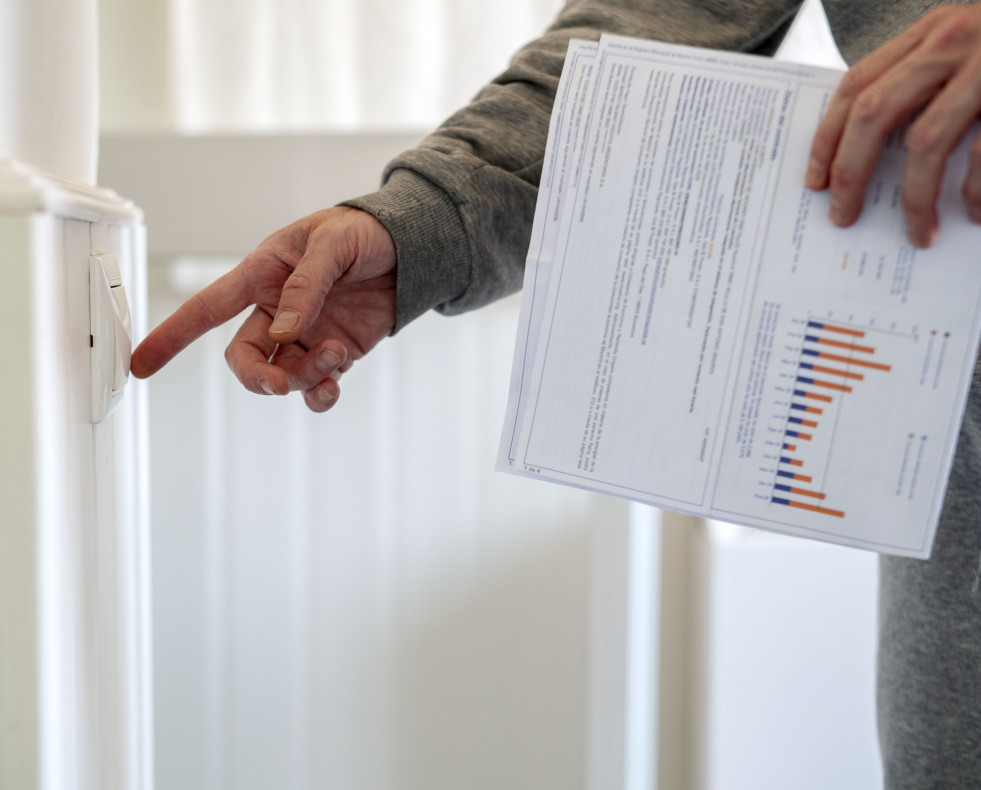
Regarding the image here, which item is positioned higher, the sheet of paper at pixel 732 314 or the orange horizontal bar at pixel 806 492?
the sheet of paper at pixel 732 314

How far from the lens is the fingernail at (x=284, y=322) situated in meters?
0.45

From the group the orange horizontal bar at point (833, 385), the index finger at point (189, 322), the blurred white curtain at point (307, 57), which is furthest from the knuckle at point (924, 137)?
the blurred white curtain at point (307, 57)

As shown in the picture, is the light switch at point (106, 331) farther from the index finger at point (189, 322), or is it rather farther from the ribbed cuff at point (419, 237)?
the ribbed cuff at point (419, 237)

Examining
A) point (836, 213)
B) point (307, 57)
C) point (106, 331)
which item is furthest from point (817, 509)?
point (307, 57)

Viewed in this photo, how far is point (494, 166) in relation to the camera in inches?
21.0

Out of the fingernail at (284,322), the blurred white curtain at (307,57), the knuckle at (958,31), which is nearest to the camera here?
the knuckle at (958,31)

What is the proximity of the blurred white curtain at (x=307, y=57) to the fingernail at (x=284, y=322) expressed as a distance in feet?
2.50

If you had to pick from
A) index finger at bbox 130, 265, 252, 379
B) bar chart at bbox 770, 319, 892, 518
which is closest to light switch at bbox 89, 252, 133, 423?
index finger at bbox 130, 265, 252, 379

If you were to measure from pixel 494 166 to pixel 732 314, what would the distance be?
208mm

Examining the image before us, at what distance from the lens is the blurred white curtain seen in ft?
3.68

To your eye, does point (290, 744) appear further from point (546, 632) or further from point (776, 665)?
point (776, 665)

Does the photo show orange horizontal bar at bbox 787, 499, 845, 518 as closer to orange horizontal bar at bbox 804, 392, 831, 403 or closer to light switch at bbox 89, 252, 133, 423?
orange horizontal bar at bbox 804, 392, 831, 403

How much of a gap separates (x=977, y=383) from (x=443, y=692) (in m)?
0.84

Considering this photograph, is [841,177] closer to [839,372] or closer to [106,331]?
[839,372]
